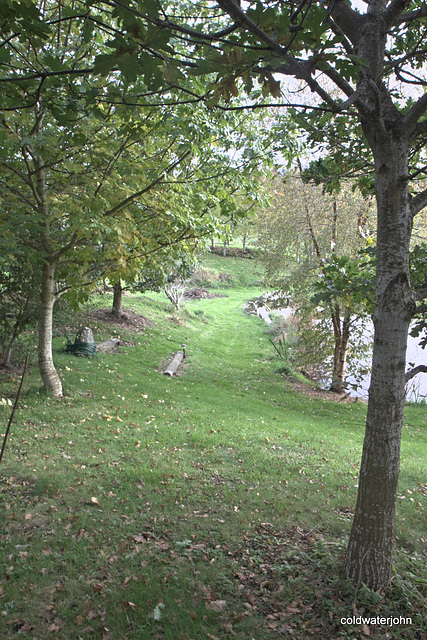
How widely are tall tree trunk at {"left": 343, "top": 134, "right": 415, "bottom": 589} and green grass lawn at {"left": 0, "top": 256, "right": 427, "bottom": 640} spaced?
380 mm

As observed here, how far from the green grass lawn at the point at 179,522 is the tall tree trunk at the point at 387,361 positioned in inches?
15.0

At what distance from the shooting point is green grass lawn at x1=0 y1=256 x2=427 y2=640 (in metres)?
3.01

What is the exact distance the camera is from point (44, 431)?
637cm

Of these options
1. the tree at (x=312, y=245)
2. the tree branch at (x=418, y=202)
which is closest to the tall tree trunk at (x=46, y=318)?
the tree branch at (x=418, y=202)

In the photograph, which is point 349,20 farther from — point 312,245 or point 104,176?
point 312,245

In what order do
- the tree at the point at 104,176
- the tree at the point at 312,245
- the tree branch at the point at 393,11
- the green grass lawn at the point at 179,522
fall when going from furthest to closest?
1. the tree at the point at 312,245
2. the tree at the point at 104,176
3. the green grass lawn at the point at 179,522
4. the tree branch at the point at 393,11

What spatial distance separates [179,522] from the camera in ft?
14.5

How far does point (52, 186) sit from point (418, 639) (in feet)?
24.6

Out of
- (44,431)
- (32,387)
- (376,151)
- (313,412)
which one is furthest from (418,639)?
(313,412)

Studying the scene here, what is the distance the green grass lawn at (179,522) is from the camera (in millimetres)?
3008

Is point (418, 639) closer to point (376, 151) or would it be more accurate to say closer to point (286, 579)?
point (286, 579)

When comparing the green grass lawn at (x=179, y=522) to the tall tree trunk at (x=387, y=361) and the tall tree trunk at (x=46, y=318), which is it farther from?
the tall tree trunk at (x=46, y=318)

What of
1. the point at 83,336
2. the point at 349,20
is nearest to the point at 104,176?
the point at 349,20

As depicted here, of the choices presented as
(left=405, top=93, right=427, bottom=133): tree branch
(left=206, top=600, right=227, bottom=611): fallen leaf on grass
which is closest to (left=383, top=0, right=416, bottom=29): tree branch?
(left=405, top=93, right=427, bottom=133): tree branch
